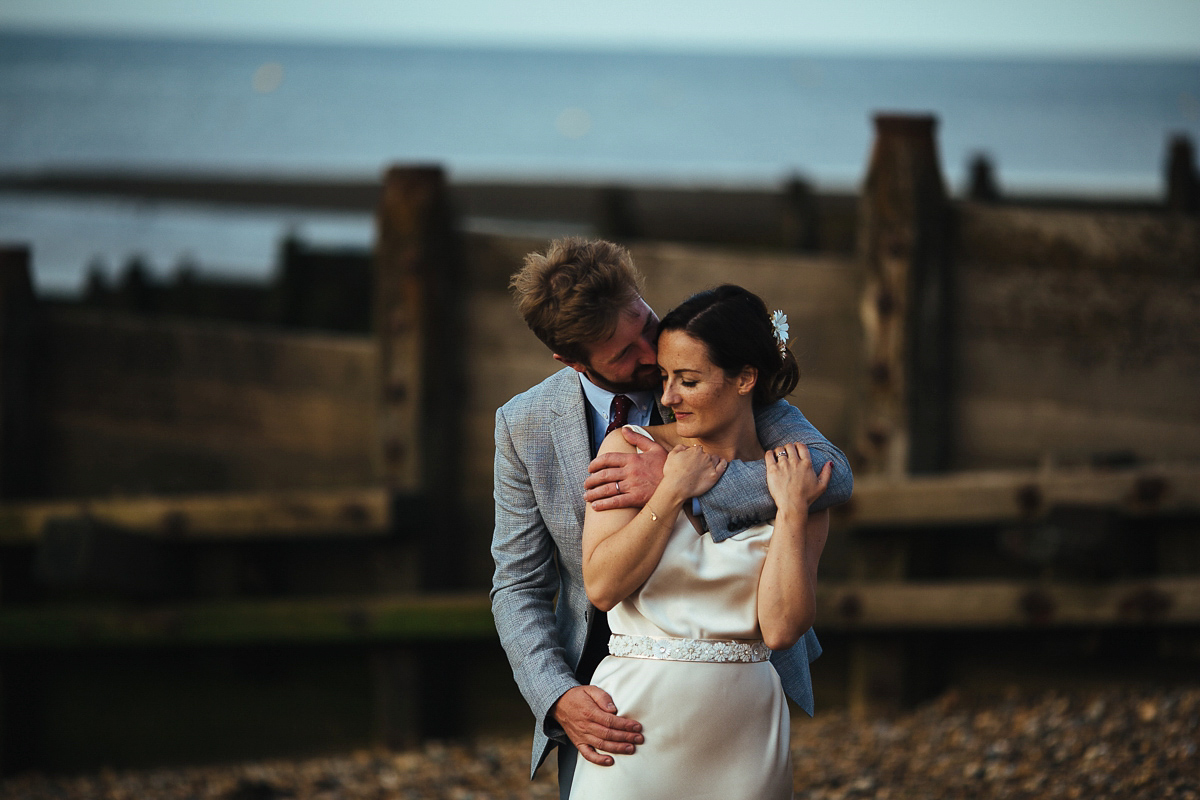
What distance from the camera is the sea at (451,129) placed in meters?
25.9

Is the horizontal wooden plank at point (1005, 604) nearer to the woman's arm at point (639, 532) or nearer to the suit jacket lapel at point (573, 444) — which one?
the suit jacket lapel at point (573, 444)

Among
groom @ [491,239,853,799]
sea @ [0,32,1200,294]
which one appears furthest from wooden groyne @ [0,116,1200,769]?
sea @ [0,32,1200,294]

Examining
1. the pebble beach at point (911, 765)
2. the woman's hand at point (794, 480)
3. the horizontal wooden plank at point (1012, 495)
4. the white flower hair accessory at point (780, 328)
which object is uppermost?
the white flower hair accessory at point (780, 328)

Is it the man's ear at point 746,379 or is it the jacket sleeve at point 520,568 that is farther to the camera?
the jacket sleeve at point 520,568

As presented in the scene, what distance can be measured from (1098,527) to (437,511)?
2764mm

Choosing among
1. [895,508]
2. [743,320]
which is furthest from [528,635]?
[895,508]

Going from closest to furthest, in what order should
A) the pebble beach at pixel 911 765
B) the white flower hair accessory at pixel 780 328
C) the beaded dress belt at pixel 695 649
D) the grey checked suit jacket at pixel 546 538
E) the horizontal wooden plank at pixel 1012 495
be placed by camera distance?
1. the beaded dress belt at pixel 695 649
2. the white flower hair accessory at pixel 780 328
3. the grey checked suit jacket at pixel 546 538
4. the pebble beach at pixel 911 765
5. the horizontal wooden plank at pixel 1012 495

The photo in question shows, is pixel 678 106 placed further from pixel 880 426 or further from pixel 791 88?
pixel 880 426

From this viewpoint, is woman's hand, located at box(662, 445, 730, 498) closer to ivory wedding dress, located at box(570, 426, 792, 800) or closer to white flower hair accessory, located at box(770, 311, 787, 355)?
ivory wedding dress, located at box(570, 426, 792, 800)

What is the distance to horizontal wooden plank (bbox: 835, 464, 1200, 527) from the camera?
4512 mm

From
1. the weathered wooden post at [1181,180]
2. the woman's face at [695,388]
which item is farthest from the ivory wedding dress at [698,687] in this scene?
the weathered wooden post at [1181,180]

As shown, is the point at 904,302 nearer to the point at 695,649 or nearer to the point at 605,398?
the point at 605,398

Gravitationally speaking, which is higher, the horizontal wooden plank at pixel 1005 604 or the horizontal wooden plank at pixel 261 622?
the horizontal wooden plank at pixel 1005 604

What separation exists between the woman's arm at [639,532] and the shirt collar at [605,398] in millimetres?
303
